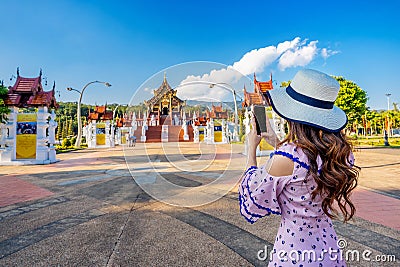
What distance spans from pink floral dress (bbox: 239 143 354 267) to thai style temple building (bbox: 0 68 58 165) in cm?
1419

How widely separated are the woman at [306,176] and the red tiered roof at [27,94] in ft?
47.0

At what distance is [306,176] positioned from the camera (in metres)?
1.14

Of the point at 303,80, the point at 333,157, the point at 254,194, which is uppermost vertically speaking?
the point at 303,80

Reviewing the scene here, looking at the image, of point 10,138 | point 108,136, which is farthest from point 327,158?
point 108,136

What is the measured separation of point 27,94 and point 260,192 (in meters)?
15.7

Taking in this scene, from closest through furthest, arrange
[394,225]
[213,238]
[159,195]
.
A: [213,238], [394,225], [159,195]

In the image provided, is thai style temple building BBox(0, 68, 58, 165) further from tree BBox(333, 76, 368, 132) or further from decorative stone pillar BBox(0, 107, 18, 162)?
tree BBox(333, 76, 368, 132)

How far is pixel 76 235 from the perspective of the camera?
10.8ft

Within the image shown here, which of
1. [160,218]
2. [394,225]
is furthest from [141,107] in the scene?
[394,225]

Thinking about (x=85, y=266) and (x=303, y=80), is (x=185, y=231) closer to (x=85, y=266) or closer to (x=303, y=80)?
(x=85, y=266)

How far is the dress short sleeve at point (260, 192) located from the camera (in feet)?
3.78

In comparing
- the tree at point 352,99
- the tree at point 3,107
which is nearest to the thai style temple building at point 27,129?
the tree at point 3,107

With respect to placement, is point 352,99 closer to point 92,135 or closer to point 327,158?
point 92,135

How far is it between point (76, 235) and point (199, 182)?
13.0 feet
